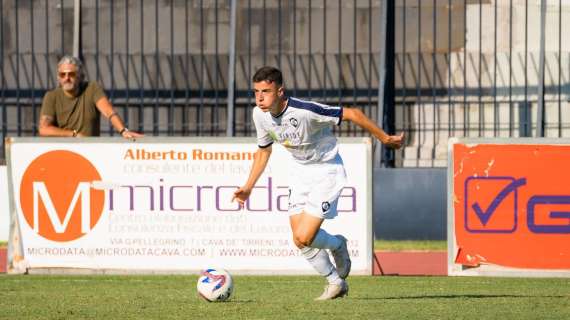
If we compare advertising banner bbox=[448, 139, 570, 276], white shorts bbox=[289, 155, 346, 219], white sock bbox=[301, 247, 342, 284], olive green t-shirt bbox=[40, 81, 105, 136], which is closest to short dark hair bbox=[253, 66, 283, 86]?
white shorts bbox=[289, 155, 346, 219]

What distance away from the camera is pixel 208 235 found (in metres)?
12.4

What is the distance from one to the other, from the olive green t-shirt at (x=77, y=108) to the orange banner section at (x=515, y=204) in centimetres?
347

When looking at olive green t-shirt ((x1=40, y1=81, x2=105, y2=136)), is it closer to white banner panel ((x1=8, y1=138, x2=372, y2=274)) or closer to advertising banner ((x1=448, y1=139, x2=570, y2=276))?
white banner panel ((x1=8, y1=138, x2=372, y2=274))

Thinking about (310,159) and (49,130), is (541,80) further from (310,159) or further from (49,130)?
(310,159)

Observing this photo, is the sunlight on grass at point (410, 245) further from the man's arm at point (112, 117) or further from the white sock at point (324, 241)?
the white sock at point (324, 241)

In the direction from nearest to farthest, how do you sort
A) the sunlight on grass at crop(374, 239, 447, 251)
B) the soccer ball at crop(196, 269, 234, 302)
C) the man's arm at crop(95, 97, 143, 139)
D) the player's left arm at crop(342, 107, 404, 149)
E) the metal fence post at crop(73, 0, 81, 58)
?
the player's left arm at crop(342, 107, 404, 149) → the soccer ball at crop(196, 269, 234, 302) → the man's arm at crop(95, 97, 143, 139) → the sunlight on grass at crop(374, 239, 447, 251) → the metal fence post at crop(73, 0, 81, 58)

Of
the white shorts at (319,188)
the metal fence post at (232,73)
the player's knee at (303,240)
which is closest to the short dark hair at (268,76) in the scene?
the white shorts at (319,188)

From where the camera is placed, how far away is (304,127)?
9672mm

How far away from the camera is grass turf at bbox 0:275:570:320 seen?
8.68 meters

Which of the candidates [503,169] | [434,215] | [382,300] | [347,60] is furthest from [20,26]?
[382,300]

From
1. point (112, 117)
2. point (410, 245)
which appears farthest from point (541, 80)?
point (112, 117)

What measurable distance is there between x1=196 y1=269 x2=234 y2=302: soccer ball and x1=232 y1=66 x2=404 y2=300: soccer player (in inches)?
25.2

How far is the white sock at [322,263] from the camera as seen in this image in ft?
32.2

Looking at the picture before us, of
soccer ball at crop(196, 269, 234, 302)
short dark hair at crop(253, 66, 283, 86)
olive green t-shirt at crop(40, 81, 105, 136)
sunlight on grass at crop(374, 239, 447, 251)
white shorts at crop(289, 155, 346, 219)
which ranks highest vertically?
short dark hair at crop(253, 66, 283, 86)
